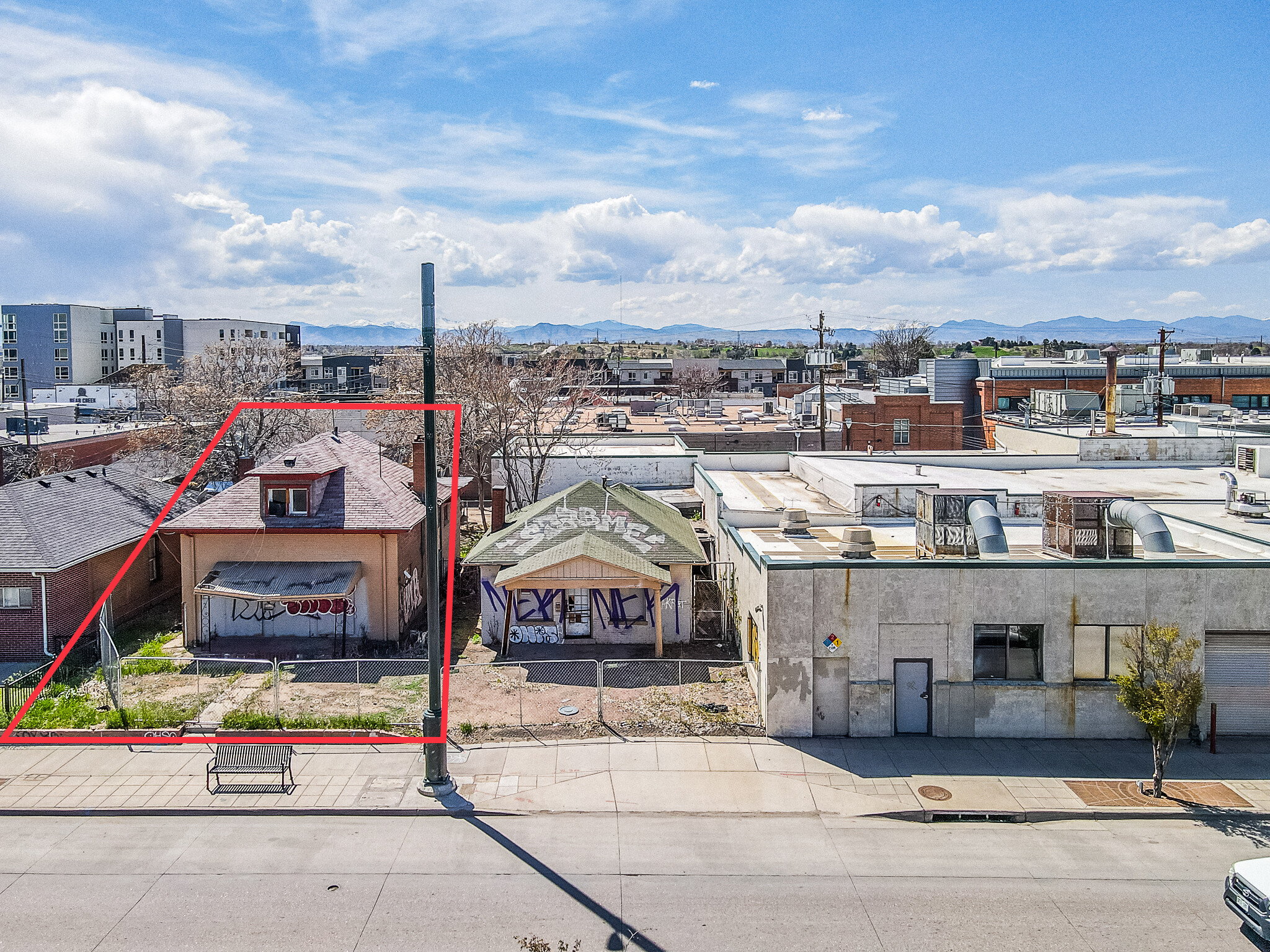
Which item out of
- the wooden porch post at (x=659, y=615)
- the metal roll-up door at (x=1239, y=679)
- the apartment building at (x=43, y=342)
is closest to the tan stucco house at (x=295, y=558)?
the wooden porch post at (x=659, y=615)

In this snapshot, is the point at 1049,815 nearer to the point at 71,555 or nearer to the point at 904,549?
the point at 904,549

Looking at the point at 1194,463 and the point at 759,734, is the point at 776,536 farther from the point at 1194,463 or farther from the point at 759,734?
the point at 1194,463

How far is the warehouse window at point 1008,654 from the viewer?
17.8m

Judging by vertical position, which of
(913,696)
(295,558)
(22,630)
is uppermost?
(295,558)

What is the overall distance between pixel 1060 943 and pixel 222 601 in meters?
22.6

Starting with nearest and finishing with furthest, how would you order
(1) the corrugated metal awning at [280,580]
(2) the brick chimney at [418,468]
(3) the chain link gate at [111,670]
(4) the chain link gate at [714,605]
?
1. (3) the chain link gate at [111,670]
2. (1) the corrugated metal awning at [280,580]
3. (4) the chain link gate at [714,605]
4. (2) the brick chimney at [418,468]

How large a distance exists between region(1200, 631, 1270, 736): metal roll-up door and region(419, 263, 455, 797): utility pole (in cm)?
1514

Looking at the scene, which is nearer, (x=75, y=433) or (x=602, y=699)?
(x=602, y=699)

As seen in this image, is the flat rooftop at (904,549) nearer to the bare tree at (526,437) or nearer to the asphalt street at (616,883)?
the asphalt street at (616,883)

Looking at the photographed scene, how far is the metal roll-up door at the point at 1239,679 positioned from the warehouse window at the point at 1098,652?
1709 millimetres

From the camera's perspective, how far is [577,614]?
24.7 metres

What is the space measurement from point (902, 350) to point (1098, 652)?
4404 inches

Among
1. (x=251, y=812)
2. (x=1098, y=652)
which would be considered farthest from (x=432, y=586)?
(x=1098, y=652)

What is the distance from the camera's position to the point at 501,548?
2502 centimetres
